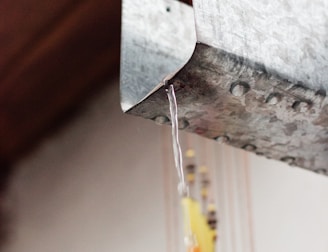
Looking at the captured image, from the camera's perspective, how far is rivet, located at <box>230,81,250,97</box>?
0.53 metres

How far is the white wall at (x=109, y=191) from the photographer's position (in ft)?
3.58

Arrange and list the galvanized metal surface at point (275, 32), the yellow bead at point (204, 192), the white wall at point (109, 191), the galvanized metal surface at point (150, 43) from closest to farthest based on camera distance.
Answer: the galvanized metal surface at point (275, 32), the galvanized metal surface at point (150, 43), the white wall at point (109, 191), the yellow bead at point (204, 192)

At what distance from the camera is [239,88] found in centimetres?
54

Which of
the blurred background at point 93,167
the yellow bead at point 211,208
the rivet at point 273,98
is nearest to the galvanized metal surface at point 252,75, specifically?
the rivet at point 273,98

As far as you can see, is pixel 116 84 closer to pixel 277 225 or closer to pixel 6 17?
pixel 6 17

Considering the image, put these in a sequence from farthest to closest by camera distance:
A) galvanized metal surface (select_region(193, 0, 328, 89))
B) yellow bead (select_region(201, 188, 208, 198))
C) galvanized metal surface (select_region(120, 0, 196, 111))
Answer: yellow bead (select_region(201, 188, 208, 198))
galvanized metal surface (select_region(120, 0, 196, 111))
galvanized metal surface (select_region(193, 0, 328, 89))

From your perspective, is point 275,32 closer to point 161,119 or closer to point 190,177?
point 161,119

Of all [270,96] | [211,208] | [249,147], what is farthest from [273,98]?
[211,208]

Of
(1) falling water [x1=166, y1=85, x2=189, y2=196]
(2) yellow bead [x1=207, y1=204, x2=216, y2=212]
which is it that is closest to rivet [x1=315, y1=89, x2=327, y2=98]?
(1) falling water [x1=166, y1=85, x2=189, y2=196]

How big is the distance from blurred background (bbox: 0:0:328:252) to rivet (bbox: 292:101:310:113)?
46 cm

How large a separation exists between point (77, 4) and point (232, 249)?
0.48m

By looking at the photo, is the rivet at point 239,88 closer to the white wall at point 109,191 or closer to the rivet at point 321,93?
the rivet at point 321,93

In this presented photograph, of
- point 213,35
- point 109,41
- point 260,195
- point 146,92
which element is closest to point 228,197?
point 260,195

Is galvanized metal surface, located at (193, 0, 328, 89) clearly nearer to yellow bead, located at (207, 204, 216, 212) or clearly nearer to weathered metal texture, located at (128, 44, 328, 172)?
weathered metal texture, located at (128, 44, 328, 172)
